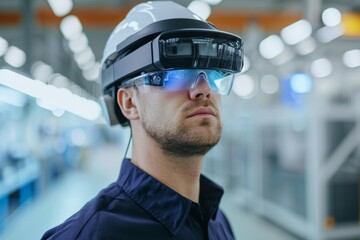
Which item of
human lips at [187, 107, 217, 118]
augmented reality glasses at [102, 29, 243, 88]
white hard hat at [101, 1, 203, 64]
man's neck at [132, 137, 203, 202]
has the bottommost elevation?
man's neck at [132, 137, 203, 202]

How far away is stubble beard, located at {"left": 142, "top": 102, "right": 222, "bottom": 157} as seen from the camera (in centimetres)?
98

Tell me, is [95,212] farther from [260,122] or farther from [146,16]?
[260,122]

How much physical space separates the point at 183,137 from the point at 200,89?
6.8 inches

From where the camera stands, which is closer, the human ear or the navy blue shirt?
the navy blue shirt

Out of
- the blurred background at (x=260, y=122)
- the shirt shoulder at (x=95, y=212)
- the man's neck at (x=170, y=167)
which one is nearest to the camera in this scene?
the shirt shoulder at (x=95, y=212)

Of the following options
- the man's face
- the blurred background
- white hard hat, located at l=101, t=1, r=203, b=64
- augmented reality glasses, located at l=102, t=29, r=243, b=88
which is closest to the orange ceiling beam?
the blurred background

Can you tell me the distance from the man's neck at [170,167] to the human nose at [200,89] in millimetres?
214

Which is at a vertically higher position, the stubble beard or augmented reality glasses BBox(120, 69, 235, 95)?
augmented reality glasses BBox(120, 69, 235, 95)

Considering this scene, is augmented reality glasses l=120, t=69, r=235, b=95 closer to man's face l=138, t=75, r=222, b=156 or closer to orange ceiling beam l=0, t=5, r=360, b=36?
man's face l=138, t=75, r=222, b=156

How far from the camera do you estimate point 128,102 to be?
1.16 metres

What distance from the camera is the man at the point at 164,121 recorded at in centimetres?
97

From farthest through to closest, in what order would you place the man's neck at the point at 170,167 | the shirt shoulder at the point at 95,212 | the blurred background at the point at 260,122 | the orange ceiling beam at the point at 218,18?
the blurred background at the point at 260,122 → the orange ceiling beam at the point at 218,18 → the man's neck at the point at 170,167 → the shirt shoulder at the point at 95,212

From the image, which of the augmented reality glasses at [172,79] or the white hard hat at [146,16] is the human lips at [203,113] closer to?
the augmented reality glasses at [172,79]

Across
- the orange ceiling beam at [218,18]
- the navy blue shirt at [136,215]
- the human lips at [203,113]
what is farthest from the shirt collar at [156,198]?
the orange ceiling beam at [218,18]
